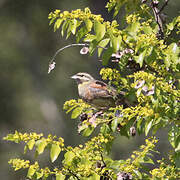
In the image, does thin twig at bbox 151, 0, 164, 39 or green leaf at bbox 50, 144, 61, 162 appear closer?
green leaf at bbox 50, 144, 61, 162

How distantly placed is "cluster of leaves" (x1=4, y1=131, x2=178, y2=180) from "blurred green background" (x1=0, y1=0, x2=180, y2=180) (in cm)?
743

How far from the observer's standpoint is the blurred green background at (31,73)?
10898mm

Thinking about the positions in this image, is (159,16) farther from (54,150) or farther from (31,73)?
(31,73)

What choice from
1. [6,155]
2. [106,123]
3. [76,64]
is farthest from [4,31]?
[106,123]

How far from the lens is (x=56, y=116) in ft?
35.9

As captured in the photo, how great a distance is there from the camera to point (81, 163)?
117 inches

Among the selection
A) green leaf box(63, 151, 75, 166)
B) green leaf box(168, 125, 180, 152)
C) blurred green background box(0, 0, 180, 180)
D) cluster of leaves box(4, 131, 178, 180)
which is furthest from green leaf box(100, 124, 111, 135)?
blurred green background box(0, 0, 180, 180)

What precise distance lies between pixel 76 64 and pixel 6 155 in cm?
283

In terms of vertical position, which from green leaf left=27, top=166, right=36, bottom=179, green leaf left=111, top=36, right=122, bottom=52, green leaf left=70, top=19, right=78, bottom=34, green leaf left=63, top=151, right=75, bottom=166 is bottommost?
green leaf left=27, top=166, right=36, bottom=179

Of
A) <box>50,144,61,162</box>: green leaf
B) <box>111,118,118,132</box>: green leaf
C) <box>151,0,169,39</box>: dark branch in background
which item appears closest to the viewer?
<box>50,144,61,162</box>: green leaf

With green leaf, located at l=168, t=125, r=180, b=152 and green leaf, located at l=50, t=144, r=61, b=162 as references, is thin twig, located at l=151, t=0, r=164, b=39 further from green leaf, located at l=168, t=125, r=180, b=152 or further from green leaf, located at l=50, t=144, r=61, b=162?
green leaf, located at l=50, t=144, r=61, b=162

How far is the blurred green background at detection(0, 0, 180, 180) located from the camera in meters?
10.9

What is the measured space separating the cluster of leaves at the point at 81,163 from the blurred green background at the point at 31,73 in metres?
7.43

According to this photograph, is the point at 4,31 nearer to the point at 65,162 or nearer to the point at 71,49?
the point at 71,49
